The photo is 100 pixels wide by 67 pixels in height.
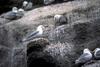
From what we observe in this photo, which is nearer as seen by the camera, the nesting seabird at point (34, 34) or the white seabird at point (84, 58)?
the white seabird at point (84, 58)

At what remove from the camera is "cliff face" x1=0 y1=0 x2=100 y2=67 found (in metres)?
6.89

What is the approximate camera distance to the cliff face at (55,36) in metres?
6.89

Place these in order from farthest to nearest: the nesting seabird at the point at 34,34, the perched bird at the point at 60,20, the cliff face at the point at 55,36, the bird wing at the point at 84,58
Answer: the perched bird at the point at 60,20 → the nesting seabird at the point at 34,34 → the cliff face at the point at 55,36 → the bird wing at the point at 84,58

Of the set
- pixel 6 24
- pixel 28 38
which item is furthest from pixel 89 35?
pixel 6 24

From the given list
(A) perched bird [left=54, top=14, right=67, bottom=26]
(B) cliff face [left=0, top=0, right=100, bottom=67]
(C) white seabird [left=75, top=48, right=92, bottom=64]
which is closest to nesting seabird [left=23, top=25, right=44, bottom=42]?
(B) cliff face [left=0, top=0, right=100, bottom=67]

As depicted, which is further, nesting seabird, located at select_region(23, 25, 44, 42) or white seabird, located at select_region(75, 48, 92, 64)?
nesting seabird, located at select_region(23, 25, 44, 42)

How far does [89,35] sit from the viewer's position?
7289 millimetres

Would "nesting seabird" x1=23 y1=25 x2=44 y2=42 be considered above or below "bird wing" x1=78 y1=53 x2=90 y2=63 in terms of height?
above

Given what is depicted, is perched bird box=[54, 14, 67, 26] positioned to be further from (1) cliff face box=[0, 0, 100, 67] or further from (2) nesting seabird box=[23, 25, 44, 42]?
(2) nesting seabird box=[23, 25, 44, 42]

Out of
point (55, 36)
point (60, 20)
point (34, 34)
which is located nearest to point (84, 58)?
point (55, 36)

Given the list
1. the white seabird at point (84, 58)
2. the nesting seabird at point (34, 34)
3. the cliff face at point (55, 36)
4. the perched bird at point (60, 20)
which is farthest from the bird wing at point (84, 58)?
the perched bird at point (60, 20)

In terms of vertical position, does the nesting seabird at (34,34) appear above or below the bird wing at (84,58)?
above

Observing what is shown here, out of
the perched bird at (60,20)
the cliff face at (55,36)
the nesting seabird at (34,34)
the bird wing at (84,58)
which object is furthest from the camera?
the perched bird at (60,20)

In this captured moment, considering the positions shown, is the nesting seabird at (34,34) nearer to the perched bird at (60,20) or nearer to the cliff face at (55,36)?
the cliff face at (55,36)
